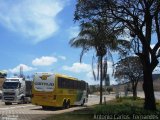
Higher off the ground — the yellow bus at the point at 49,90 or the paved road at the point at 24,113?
the yellow bus at the point at 49,90

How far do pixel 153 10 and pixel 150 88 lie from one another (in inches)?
180

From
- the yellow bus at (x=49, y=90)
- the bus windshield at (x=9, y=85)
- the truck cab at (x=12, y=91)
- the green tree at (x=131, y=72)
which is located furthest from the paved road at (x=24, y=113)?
the green tree at (x=131, y=72)

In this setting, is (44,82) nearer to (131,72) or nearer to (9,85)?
(9,85)

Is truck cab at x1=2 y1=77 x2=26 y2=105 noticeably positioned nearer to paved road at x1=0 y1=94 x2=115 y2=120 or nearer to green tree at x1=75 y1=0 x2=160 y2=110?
paved road at x1=0 y1=94 x2=115 y2=120

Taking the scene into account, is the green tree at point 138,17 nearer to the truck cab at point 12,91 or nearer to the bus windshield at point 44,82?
the bus windshield at point 44,82

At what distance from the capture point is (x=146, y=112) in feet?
73.5

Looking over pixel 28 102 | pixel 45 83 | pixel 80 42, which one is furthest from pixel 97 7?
pixel 28 102

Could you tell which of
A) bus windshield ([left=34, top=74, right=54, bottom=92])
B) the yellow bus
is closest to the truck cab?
the yellow bus

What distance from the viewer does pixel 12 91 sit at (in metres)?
46.0

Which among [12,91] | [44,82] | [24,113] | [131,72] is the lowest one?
[24,113]

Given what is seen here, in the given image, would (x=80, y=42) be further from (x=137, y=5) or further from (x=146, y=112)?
(x=146, y=112)

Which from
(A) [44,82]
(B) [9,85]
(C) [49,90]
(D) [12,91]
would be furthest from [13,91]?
(C) [49,90]

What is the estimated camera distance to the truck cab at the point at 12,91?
4594cm

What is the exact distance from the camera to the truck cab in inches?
1809
